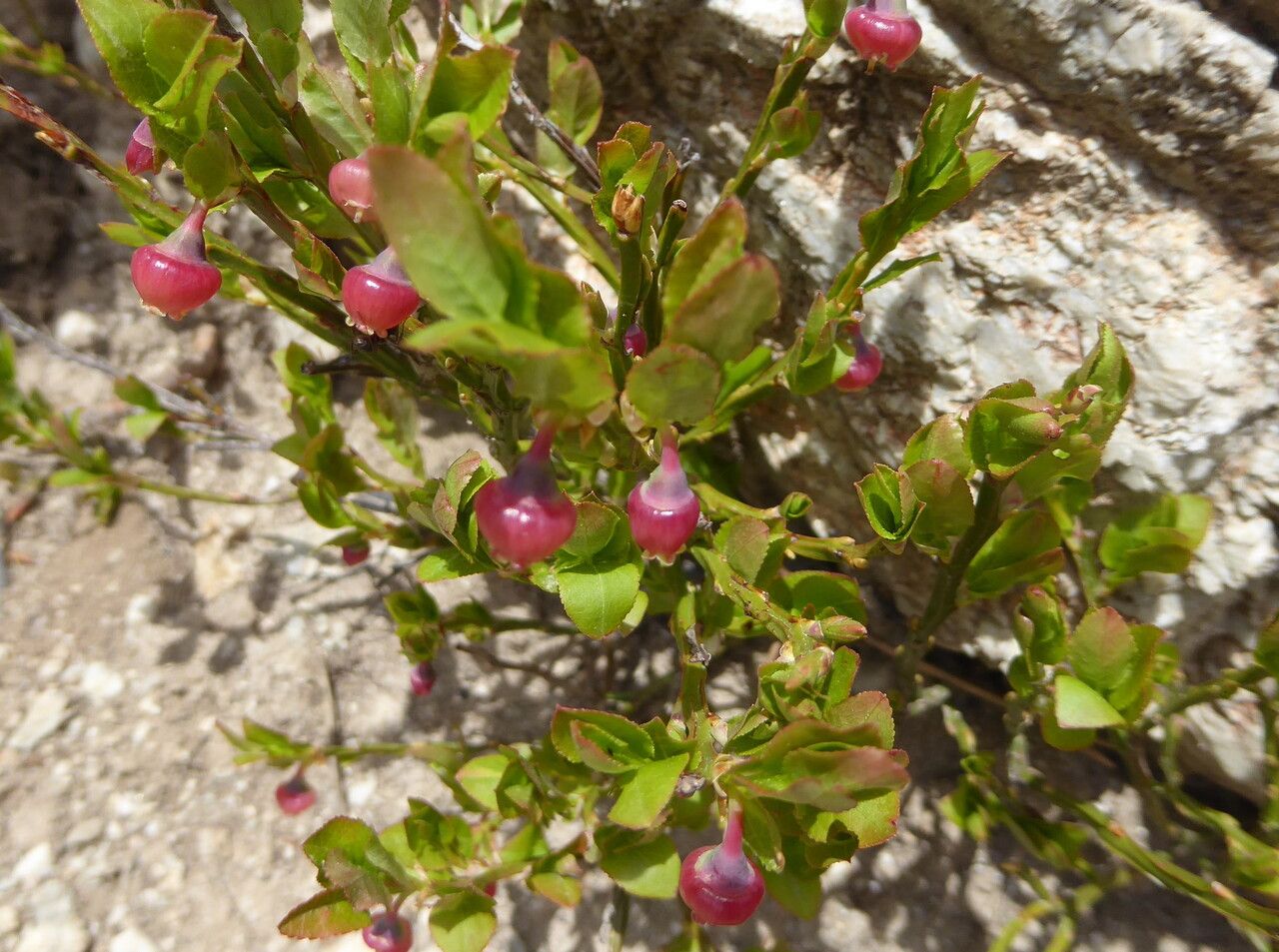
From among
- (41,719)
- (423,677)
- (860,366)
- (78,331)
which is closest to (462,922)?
(423,677)

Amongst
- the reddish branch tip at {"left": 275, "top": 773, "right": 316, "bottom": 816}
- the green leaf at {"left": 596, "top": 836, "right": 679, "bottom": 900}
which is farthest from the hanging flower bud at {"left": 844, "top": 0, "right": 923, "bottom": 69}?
the reddish branch tip at {"left": 275, "top": 773, "right": 316, "bottom": 816}

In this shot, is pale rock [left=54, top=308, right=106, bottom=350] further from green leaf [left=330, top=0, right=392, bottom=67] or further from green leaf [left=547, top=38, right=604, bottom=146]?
green leaf [left=330, top=0, right=392, bottom=67]

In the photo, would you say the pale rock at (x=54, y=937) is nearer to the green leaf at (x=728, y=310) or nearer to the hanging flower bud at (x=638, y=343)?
the hanging flower bud at (x=638, y=343)

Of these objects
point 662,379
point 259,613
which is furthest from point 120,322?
point 662,379

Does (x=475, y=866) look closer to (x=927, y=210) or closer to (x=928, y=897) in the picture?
(x=928, y=897)

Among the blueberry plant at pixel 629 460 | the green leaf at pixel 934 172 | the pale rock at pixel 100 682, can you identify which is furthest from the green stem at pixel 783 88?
the pale rock at pixel 100 682
